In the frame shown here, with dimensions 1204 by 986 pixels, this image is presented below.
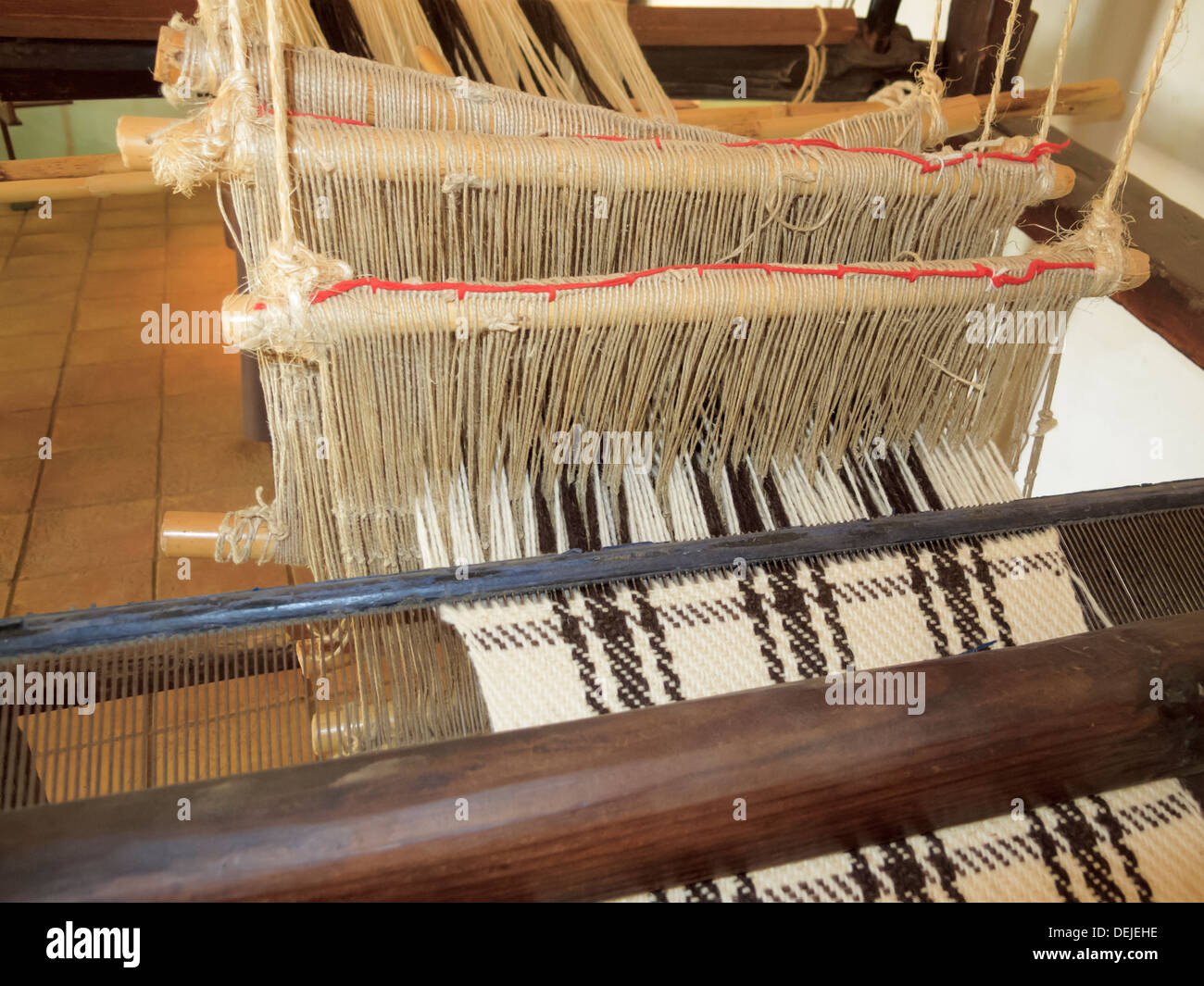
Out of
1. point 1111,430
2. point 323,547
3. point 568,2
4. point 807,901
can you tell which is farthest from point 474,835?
point 1111,430

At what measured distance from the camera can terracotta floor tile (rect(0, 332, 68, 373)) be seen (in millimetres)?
3381

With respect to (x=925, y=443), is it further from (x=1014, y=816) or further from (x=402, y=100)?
(x=402, y=100)

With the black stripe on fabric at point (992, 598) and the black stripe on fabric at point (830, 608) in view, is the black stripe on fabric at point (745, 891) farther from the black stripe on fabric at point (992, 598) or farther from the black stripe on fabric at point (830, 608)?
the black stripe on fabric at point (992, 598)

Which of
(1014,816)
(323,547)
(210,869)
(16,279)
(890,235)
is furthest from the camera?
(16,279)

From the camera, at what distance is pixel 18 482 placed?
2.92 meters

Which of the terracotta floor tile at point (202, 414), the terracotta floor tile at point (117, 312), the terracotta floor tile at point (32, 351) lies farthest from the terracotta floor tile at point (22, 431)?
the terracotta floor tile at point (117, 312)

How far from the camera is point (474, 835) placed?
0.62 metres

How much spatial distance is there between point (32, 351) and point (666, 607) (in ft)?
11.3

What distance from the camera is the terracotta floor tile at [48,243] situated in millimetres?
4023

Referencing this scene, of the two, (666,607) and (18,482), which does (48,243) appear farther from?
(666,607)

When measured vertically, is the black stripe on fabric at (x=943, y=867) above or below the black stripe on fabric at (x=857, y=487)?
below

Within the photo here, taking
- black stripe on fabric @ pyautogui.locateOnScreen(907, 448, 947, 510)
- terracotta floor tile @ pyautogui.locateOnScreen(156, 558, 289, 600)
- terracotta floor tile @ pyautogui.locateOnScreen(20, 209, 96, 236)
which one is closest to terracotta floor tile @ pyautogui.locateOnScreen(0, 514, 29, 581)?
terracotta floor tile @ pyautogui.locateOnScreen(156, 558, 289, 600)

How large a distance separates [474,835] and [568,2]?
1170 millimetres

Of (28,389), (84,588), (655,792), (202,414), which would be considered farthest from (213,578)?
(655,792)
